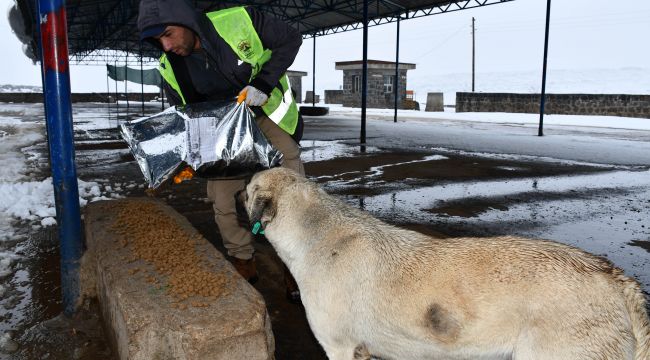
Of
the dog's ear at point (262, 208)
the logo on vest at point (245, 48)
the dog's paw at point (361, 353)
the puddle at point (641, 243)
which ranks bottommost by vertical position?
the puddle at point (641, 243)

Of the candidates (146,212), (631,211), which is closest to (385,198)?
(631,211)

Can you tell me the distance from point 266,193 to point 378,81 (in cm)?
3085

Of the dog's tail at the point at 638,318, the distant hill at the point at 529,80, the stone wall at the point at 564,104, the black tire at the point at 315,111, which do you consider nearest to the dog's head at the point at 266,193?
the dog's tail at the point at 638,318

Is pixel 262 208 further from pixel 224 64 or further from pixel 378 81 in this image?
pixel 378 81

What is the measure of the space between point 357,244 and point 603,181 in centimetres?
724

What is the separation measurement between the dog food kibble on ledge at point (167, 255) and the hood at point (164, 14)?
1.34 m

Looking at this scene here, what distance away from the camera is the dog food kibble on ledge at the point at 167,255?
2.35 meters

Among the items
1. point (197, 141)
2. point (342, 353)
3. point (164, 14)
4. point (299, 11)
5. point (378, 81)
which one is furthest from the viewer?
point (378, 81)

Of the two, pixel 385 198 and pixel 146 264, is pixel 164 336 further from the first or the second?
pixel 385 198

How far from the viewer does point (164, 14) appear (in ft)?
9.04

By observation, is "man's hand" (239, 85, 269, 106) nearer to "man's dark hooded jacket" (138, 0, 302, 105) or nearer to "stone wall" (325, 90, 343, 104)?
"man's dark hooded jacket" (138, 0, 302, 105)

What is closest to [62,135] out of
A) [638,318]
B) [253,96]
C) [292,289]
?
[253,96]

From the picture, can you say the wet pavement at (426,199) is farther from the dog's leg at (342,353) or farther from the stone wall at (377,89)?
the stone wall at (377,89)

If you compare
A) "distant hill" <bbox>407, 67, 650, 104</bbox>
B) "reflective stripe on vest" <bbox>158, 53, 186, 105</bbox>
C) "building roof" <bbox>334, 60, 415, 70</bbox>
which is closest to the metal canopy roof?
"building roof" <bbox>334, 60, 415, 70</bbox>
